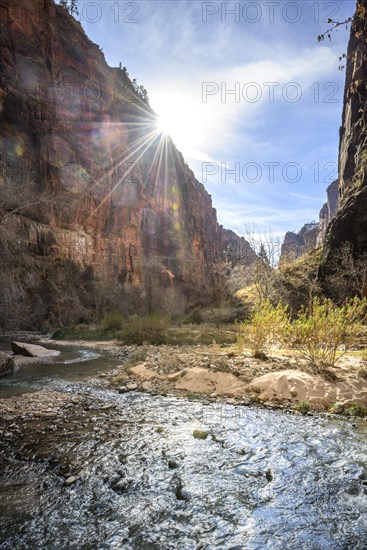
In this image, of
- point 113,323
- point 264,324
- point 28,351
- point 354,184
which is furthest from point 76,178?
point 264,324

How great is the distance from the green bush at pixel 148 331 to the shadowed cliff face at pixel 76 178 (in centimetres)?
1281

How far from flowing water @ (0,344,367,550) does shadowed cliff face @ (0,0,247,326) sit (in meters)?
24.9

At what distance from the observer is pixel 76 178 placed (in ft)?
155

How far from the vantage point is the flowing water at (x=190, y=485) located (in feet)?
9.98

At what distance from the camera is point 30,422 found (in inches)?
238

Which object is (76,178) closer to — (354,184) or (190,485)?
(354,184)

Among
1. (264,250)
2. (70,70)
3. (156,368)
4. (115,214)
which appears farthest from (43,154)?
(156,368)

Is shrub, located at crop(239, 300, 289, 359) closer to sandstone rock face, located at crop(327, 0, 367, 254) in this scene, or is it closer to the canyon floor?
the canyon floor

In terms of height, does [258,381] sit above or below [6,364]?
above

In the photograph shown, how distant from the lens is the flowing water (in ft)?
9.98

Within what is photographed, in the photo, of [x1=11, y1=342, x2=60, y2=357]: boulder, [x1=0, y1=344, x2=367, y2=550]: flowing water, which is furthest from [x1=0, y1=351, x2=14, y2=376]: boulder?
[x1=0, y1=344, x2=367, y2=550]: flowing water

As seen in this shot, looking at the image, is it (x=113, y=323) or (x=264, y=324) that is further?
(x=113, y=323)

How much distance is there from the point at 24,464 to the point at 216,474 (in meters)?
2.60

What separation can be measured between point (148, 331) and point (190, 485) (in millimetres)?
15930
